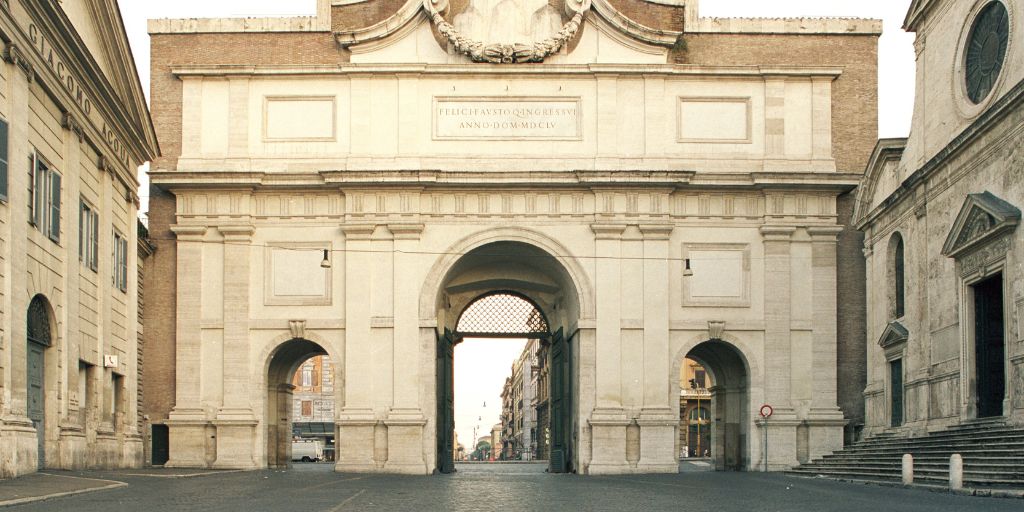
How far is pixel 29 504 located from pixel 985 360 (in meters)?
19.5

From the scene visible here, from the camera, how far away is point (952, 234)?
29.0 m

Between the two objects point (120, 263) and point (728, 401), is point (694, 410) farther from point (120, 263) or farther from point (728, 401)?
point (120, 263)

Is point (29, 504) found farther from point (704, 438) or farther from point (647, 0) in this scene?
point (704, 438)

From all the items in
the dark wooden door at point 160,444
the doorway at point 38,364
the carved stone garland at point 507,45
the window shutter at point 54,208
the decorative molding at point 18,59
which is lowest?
the dark wooden door at point 160,444

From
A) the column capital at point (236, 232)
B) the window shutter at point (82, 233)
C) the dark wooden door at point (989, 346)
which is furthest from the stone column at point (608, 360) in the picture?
the window shutter at point (82, 233)

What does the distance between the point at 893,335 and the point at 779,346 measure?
4884 millimetres

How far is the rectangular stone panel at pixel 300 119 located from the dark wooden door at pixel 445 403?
7379mm

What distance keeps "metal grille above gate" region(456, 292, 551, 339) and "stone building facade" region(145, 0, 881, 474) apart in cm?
585

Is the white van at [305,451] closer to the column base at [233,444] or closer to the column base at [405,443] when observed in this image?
the column base at [233,444]

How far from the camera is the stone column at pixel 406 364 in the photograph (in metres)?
37.2

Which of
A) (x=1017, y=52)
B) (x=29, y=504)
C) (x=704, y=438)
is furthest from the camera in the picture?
(x=704, y=438)

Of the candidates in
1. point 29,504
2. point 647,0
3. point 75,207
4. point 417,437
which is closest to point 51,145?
point 75,207

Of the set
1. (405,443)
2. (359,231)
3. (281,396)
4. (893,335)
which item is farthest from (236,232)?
(893,335)

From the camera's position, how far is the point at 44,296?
2669cm
